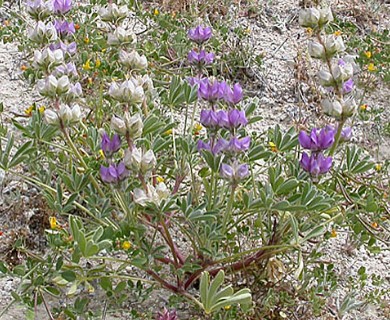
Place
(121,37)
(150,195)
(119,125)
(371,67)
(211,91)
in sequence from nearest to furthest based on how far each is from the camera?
(119,125)
(150,195)
(211,91)
(121,37)
(371,67)

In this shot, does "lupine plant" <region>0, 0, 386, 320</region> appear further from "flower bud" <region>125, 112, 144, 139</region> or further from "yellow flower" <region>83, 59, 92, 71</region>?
"yellow flower" <region>83, 59, 92, 71</region>

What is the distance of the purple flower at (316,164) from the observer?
1.71 meters

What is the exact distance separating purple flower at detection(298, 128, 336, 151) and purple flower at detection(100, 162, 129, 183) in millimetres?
444

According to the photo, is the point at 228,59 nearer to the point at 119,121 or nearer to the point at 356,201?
the point at 356,201

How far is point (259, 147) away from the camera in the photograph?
1.81m

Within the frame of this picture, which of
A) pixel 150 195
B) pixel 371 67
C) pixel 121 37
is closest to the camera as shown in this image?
pixel 150 195

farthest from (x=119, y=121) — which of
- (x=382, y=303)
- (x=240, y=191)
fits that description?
(x=382, y=303)

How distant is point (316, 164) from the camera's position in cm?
171

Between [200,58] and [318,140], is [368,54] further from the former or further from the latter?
[318,140]

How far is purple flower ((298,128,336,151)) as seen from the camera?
1.70 meters

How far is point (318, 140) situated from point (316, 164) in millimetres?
60

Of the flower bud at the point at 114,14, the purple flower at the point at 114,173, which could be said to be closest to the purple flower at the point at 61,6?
the flower bud at the point at 114,14

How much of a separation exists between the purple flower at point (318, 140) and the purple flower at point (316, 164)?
0.02 meters

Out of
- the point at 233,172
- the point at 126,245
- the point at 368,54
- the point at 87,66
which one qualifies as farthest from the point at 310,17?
the point at 368,54
